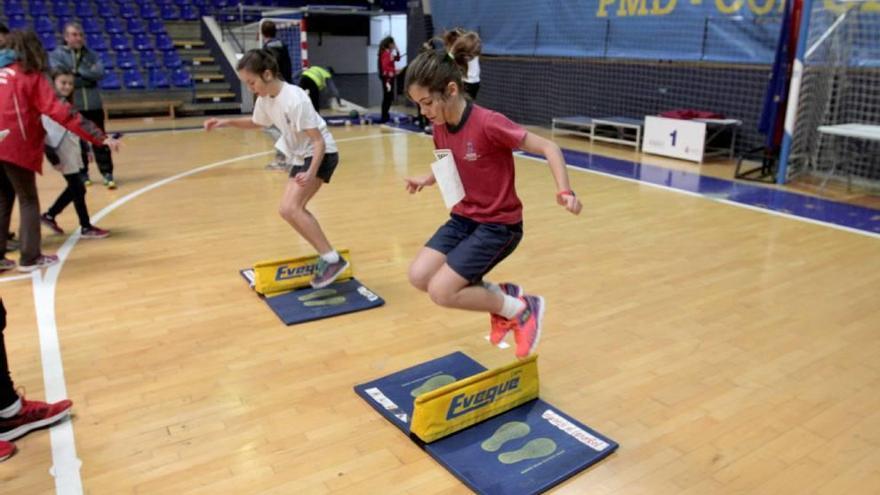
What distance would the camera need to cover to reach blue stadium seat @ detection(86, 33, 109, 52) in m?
13.2

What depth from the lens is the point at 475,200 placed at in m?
2.79

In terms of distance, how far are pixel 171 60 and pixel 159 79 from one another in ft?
3.07

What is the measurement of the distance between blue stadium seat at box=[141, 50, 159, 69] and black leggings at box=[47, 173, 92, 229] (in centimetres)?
895

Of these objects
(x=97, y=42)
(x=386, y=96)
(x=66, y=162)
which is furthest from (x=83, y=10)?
(x=66, y=162)

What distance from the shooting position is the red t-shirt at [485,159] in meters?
2.61

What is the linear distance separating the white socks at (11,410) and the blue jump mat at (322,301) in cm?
136

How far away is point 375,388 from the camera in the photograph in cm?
299

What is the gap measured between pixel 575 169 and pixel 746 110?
8.41 ft

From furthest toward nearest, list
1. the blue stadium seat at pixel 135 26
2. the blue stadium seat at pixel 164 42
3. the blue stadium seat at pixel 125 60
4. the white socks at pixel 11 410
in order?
the blue stadium seat at pixel 135 26
the blue stadium seat at pixel 164 42
the blue stadium seat at pixel 125 60
the white socks at pixel 11 410

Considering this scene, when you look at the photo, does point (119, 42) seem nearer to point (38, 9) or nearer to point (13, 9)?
point (38, 9)

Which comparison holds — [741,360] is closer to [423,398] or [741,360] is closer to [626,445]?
[626,445]

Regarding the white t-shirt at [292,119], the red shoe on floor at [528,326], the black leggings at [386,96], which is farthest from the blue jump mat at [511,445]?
the black leggings at [386,96]

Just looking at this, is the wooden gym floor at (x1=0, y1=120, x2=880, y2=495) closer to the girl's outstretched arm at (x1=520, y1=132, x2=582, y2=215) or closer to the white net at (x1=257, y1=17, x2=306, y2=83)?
the girl's outstretched arm at (x1=520, y1=132, x2=582, y2=215)

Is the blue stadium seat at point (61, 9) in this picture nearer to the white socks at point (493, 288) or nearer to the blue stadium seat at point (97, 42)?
the blue stadium seat at point (97, 42)
